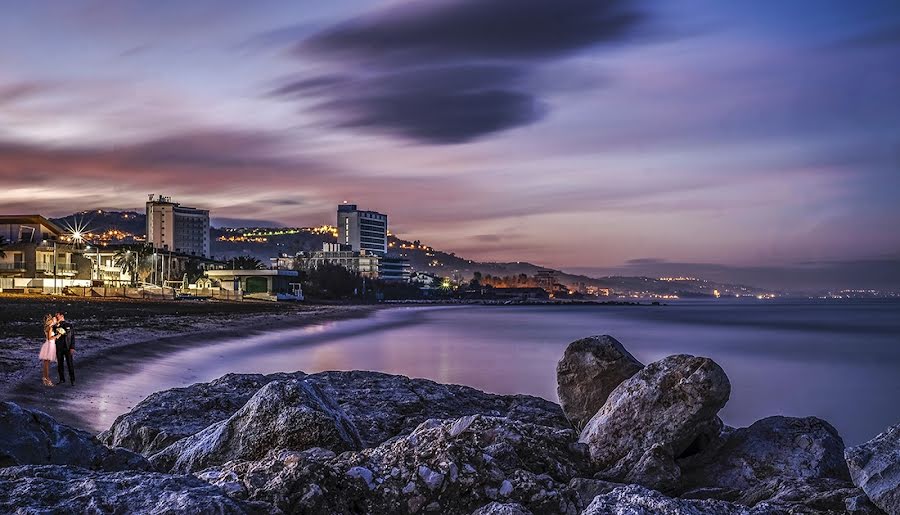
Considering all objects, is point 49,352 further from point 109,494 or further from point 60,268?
point 60,268

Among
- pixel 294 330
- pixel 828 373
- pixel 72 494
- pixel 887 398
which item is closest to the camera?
pixel 72 494

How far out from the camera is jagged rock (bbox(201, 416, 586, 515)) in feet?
14.6

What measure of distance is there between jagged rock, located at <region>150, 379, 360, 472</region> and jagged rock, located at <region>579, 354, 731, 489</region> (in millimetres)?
2449

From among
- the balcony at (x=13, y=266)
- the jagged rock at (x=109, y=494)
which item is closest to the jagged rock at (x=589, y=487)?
the jagged rock at (x=109, y=494)

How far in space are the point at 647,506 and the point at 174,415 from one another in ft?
23.1

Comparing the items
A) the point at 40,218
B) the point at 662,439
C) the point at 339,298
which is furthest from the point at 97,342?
the point at 339,298

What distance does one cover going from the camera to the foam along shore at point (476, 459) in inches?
164

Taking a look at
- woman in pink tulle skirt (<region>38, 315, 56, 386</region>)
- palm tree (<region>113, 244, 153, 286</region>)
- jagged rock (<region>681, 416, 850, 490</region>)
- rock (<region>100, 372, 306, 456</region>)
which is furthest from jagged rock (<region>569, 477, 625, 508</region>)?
palm tree (<region>113, 244, 153, 286</region>)

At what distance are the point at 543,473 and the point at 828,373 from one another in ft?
119

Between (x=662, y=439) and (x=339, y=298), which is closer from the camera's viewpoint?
(x=662, y=439)

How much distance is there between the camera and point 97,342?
3119 centimetres

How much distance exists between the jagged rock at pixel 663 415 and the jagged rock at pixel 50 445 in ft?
13.3

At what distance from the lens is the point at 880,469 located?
4.73m

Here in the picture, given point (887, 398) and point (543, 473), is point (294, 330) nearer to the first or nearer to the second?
point (887, 398)
